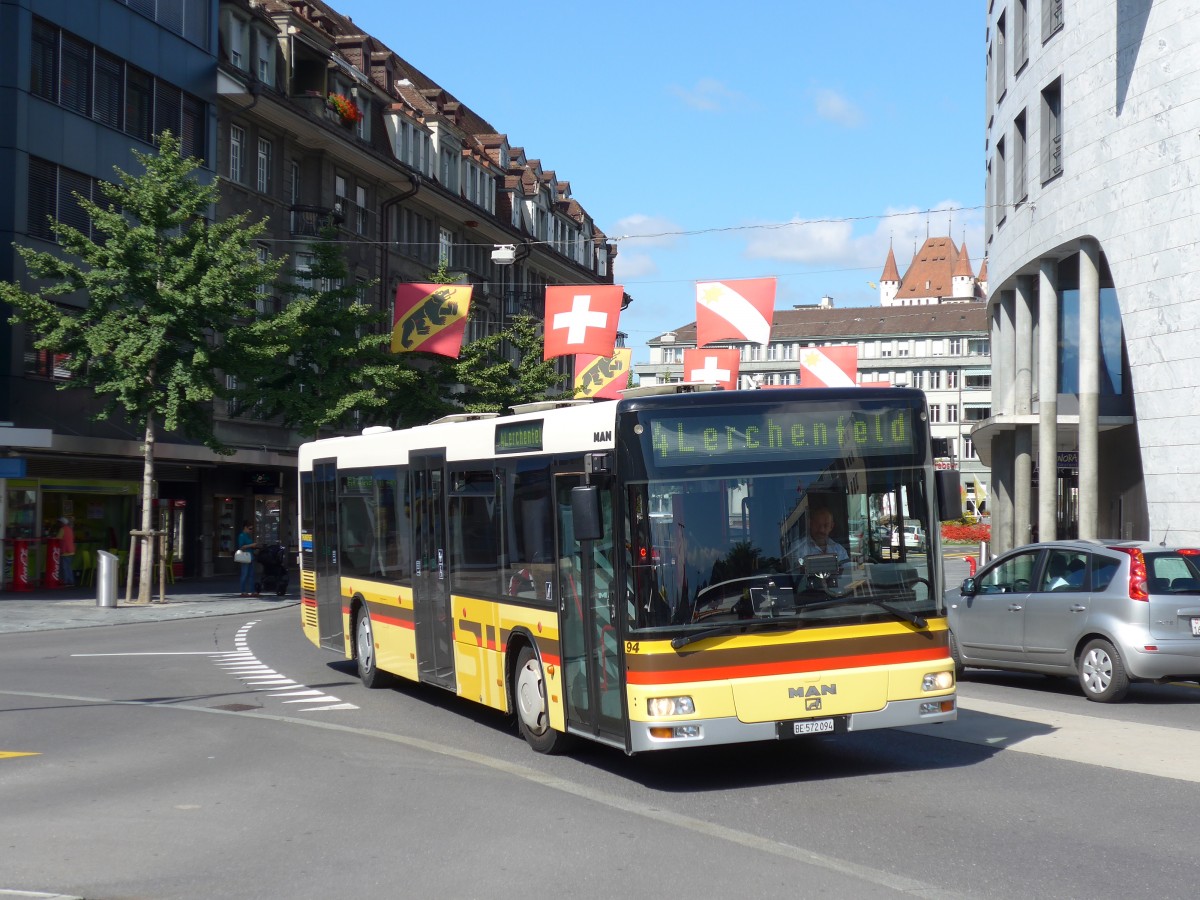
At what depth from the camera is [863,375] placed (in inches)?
5930

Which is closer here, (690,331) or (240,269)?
(240,269)

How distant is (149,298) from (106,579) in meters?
5.62

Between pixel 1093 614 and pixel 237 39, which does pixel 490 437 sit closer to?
pixel 1093 614

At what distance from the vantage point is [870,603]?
993cm

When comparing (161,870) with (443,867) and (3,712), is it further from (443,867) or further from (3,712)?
(3,712)

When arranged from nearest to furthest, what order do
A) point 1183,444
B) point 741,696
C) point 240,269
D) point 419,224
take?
point 741,696 < point 1183,444 < point 240,269 < point 419,224

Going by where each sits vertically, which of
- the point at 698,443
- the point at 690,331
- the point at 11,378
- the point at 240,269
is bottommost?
the point at 698,443

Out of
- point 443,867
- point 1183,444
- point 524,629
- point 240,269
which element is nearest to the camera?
point 443,867

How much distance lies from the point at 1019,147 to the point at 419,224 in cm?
2601

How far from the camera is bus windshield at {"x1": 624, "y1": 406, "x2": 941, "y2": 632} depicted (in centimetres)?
960

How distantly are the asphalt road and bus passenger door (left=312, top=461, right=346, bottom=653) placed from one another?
2.53 m

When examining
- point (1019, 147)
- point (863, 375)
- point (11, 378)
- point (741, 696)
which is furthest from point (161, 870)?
point (863, 375)

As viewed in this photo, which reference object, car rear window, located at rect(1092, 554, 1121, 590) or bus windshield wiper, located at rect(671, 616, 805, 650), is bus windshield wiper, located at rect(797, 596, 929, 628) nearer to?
bus windshield wiper, located at rect(671, 616, 805, 650)

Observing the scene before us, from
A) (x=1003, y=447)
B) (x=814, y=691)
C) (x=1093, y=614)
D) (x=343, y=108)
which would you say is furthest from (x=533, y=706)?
(x=343, y=108)
